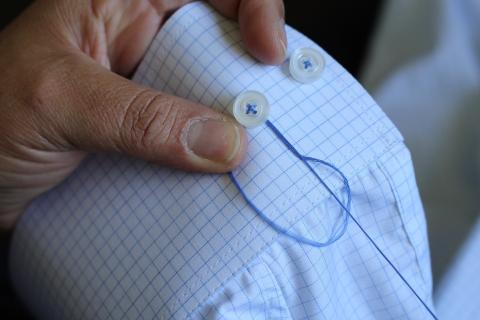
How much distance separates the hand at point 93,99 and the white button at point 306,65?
21mm

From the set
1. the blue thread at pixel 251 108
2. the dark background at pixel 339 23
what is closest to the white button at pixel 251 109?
the blue thread at pixel 251 108

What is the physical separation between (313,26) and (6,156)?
0.98 meters

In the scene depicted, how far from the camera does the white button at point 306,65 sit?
0.67 meters

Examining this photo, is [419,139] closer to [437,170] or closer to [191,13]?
[437,170]

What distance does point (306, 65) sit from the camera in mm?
679

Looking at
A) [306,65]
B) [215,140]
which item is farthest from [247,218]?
[306,65]

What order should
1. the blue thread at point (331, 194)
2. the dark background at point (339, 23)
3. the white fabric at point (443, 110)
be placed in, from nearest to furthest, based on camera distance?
1. the blue thread at point (331, 194)
2. the white fabric at point (443, 110)
3. the dark background at point (339, 23)

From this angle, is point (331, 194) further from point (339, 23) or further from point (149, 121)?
point (339, 23)

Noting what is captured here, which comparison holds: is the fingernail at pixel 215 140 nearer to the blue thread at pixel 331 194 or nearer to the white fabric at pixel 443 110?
the blue thread at pixel 331 194

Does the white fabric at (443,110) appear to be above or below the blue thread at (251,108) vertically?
below

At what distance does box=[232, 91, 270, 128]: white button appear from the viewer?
0.65m

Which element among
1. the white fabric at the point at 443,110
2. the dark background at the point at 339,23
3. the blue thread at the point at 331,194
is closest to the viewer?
the blue thread at the point at 331,194

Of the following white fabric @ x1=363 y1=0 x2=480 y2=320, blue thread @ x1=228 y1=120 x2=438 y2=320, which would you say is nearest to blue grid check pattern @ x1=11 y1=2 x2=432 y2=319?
blue thread @ x1=228 y1=120 x2=438 y2=320

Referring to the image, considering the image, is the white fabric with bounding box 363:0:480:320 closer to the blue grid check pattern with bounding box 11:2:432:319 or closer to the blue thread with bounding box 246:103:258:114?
the blue grid check pattern with bounding box 11:2:432:319
